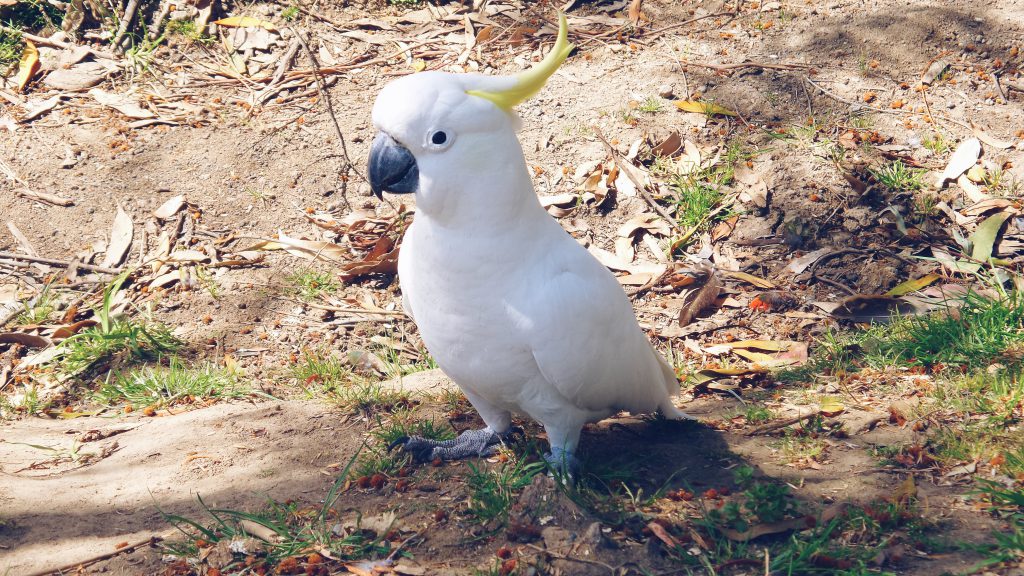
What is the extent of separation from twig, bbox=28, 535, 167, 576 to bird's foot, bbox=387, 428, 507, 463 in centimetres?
80

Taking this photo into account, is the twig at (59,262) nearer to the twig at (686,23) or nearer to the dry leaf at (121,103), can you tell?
the dry leaf at (121,103)

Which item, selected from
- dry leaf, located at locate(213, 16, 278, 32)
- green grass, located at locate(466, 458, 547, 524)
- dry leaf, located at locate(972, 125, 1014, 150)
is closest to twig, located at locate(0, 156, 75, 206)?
dry leaf, located at locate(213, 16, 278, 32)

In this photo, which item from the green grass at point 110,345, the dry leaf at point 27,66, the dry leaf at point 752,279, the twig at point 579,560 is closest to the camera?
the twig at point 579,560

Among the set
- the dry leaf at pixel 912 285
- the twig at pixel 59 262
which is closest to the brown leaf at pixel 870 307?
the dry leaf at pixel 912 285

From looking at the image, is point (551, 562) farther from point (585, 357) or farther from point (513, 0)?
point (513, 0)

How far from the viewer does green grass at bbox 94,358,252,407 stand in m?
3.61

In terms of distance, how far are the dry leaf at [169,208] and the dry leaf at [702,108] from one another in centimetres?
299

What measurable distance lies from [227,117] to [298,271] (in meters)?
1.51

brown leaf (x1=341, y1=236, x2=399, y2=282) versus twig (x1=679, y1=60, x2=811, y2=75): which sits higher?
twig (x1=679, y1=60, x2=811, y2=75)

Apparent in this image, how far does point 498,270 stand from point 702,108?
110 inches

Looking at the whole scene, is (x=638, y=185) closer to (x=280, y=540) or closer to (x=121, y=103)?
(x=280, y=540)

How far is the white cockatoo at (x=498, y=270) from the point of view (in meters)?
2.26

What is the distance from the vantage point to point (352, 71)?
5.58 m

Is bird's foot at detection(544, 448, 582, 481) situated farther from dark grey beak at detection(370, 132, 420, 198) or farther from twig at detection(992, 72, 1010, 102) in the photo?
twig at detection(992, 72, 1010, 102)
